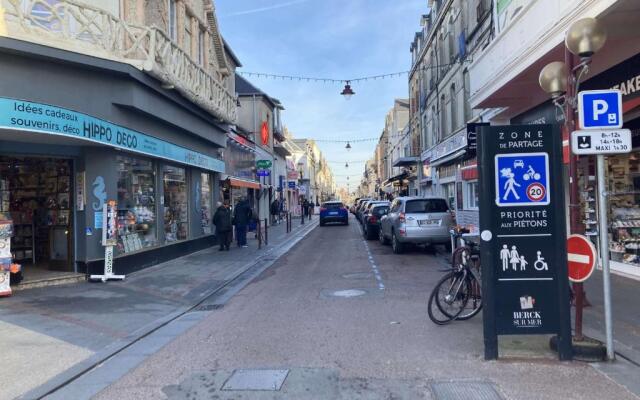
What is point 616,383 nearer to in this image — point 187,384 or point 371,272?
point 187,384

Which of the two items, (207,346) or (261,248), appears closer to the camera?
(207,346)

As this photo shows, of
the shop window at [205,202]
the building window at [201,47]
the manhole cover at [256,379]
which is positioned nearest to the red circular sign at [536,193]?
the manhole cover at [256,379]

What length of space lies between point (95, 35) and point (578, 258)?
9.35 m

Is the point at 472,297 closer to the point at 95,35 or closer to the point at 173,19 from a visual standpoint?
the point at 95,35

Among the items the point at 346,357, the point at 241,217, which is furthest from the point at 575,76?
the point at 241,217

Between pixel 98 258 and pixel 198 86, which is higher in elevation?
pixel 198 86

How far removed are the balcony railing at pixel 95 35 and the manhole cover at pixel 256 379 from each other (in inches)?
282

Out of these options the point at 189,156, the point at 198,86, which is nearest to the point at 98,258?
the point at 189,156

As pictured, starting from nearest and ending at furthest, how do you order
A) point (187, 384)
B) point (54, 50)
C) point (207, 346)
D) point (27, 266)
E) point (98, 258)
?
point (187, 384), point (207, 346), point (54, 50), point (98, 258), point (27, 266)

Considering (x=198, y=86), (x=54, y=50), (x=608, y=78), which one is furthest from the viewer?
(x=198, y=86)

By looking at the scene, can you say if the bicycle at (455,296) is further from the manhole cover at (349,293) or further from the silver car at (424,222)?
the silver car at (424,222)

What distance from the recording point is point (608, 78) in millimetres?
9562

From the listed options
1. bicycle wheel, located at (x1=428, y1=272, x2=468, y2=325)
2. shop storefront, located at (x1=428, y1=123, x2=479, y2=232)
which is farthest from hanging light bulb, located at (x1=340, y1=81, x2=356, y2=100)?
bicycle wheel, located at (x1=428, y1=272, x2=468, y2=325)

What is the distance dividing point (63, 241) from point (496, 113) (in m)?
12.7
